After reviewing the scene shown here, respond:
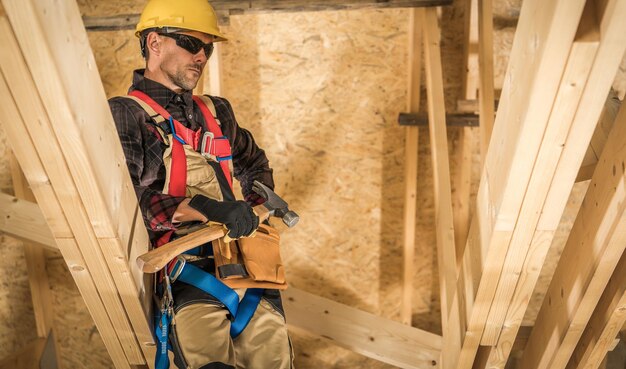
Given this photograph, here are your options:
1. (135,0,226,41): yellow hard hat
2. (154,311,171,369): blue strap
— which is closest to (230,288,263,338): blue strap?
(154,311,171,369): blue strap

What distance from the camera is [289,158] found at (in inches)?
139

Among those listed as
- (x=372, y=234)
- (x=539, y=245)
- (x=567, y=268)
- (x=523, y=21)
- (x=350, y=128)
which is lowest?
(x=372, y=234)

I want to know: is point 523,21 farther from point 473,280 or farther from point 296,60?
point 296,60

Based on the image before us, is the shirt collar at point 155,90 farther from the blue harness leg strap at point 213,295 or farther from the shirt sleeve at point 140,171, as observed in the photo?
the blue harness leg strap at point 213,295

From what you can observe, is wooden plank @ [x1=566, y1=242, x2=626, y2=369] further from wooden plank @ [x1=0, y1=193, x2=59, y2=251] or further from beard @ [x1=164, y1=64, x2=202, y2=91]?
wooden plank @ [x1=0, y1=193, x2=59, y2=251]

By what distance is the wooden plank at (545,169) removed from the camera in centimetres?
101

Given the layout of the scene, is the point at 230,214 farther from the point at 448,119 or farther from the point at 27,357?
the point at 27,357

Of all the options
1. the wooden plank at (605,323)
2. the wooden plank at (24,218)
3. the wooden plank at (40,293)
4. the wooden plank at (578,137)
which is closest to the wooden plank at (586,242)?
the wooden plank at (578,137)

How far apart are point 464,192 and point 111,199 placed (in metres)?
2.64

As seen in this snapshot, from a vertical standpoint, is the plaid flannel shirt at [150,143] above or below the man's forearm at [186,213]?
above

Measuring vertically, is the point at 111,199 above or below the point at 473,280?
above

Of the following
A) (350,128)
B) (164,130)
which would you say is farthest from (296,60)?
(164,130)

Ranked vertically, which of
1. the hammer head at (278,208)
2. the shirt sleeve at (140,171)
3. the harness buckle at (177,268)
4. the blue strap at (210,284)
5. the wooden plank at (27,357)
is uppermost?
the shirt sleeve at (140,171)

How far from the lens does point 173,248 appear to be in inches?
57.9
